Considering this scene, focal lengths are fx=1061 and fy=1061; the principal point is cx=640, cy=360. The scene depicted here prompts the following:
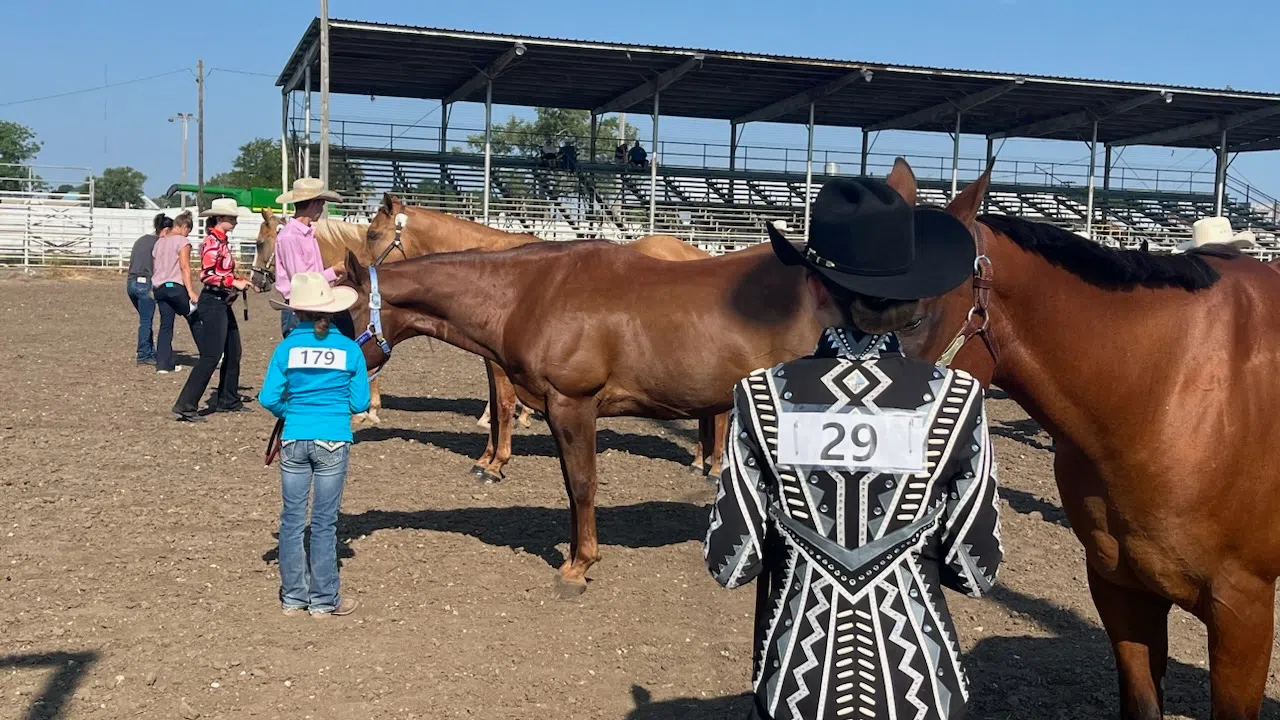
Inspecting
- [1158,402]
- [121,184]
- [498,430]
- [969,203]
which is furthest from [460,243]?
[121,184]

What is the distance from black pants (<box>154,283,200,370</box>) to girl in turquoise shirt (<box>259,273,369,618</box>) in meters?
7.51

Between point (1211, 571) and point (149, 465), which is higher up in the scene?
point (1211, 571)

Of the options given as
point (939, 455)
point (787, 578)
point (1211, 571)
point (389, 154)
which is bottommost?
point (1211, 571)

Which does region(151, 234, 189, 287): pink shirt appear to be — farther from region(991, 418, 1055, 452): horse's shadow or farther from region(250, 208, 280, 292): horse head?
region(991, 418, 1055, 452): horse's shadow

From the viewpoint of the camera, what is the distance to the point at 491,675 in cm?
434

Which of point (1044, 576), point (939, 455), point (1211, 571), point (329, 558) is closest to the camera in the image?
point (939, 455)

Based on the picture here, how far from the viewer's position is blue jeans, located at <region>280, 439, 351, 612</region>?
4914 mm

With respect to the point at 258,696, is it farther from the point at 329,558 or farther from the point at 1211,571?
the point at 1211,571

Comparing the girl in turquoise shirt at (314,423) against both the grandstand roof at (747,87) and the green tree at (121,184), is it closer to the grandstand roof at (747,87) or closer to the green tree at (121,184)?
the grandstand roof at (747,87)

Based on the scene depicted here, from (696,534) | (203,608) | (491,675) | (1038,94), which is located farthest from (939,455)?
(1038,94)

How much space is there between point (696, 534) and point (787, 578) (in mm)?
4720

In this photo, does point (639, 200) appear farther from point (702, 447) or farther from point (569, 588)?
point (569, 588)

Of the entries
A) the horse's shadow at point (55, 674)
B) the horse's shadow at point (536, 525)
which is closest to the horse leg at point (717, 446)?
the horse's shadow at point (536, 525)

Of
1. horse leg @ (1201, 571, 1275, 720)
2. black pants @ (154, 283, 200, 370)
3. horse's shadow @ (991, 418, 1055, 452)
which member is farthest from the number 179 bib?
black pants @ (154, 283, 200, 370)
